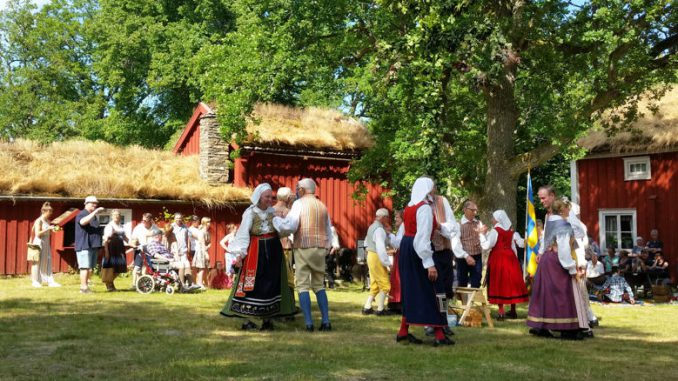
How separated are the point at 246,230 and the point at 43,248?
786 cm

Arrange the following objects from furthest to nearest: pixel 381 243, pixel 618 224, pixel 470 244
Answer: pixel 618 224, pixel 470 244, pixel 381 243

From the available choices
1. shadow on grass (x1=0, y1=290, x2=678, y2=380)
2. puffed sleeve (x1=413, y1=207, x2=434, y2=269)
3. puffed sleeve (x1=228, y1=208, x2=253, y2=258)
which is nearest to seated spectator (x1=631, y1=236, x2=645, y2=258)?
shadow on grass (x1=0, y1=290, x2=678, y2=380)

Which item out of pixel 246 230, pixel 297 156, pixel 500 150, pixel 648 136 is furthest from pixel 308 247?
pixel 297 156

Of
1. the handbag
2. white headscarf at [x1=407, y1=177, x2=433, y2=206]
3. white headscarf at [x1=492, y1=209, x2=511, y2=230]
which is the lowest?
the handbag

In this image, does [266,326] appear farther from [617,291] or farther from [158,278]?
[617,291]

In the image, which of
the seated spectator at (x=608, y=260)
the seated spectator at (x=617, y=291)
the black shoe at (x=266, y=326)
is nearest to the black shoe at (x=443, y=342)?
the black shoe at (x=266, y=326)

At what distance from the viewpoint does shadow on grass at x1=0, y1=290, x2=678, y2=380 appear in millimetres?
6172

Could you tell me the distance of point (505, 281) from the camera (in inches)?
418

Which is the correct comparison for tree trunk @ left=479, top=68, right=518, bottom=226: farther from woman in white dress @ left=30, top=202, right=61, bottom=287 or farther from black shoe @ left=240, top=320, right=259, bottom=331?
woman in white dress @ left=30, top=202, right=61, bottom=287

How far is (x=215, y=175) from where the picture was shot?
72.6 feet

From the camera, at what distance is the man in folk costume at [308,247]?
29.6ft

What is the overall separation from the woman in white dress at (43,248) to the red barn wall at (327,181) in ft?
24.9

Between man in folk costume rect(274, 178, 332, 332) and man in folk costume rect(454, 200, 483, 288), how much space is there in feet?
8.96

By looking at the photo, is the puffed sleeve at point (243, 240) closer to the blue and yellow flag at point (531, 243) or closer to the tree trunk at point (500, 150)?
the blue and yellow flag at point (531, 243)
